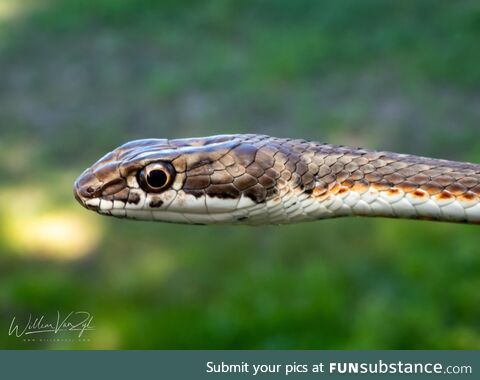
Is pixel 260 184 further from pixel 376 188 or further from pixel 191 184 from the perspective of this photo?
pixel 376 188

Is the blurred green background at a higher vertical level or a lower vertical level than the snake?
higher

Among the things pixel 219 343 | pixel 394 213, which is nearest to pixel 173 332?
pixel 219 343

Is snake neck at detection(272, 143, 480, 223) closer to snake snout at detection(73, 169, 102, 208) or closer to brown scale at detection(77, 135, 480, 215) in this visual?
brown scale at detection(77, 135, 480, 215)

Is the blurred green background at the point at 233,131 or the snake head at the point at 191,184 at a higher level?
the blurred green background at the point at 233,131

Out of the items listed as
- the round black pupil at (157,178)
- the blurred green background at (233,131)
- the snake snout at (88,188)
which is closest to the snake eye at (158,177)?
the round black pupil at (157,178)

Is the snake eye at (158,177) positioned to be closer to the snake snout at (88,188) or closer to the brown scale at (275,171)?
the brown scale at (275,171)

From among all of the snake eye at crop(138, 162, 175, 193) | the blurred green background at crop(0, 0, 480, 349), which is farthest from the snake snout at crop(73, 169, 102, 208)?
the blurred green background at crop(0, 0, 480, 349)

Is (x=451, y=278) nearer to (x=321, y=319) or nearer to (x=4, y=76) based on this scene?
(x=321, y=319)

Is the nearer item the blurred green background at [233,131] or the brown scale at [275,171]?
the brown scale at [275,171]

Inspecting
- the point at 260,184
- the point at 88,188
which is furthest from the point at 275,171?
the point at 88,188
